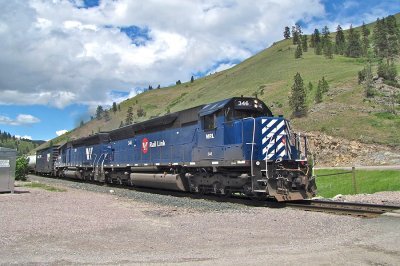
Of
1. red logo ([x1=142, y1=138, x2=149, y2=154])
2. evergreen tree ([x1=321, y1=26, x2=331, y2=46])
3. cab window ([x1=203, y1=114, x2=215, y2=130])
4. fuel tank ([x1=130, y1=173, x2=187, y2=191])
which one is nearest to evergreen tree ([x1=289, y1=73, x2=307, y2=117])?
red logo ([x1=142, y1=138, x2=149, y2=154])

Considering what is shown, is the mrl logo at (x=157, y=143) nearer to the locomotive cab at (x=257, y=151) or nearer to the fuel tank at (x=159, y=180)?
the fuel tank at (x=159, y=180)

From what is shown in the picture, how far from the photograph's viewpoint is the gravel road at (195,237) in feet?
22.3

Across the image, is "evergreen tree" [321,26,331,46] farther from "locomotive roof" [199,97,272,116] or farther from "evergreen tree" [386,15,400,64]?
"locomotive roof" [199,97,272,116]

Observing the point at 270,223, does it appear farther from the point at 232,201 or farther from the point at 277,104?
the point at 277,104

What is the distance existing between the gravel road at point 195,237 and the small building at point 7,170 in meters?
7.81

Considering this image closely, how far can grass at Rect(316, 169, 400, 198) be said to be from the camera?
22.2 m

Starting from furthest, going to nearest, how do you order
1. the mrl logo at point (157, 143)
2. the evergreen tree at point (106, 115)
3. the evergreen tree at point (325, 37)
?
the evergreen tree at point (106, 115)
the evergreen tree at point (325, 37)
the mrl logo at point (157, 143)

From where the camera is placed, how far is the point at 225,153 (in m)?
15.7

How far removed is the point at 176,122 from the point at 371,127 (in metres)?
32.9

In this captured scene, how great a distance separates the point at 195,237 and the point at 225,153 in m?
7.38

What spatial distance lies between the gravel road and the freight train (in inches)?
75.2

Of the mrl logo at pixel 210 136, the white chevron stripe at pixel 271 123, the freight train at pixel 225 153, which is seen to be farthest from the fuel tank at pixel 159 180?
the white chevron stripe at pixel 271 123

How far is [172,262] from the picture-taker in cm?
659

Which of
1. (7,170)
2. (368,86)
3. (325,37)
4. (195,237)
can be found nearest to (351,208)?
(195,237)
